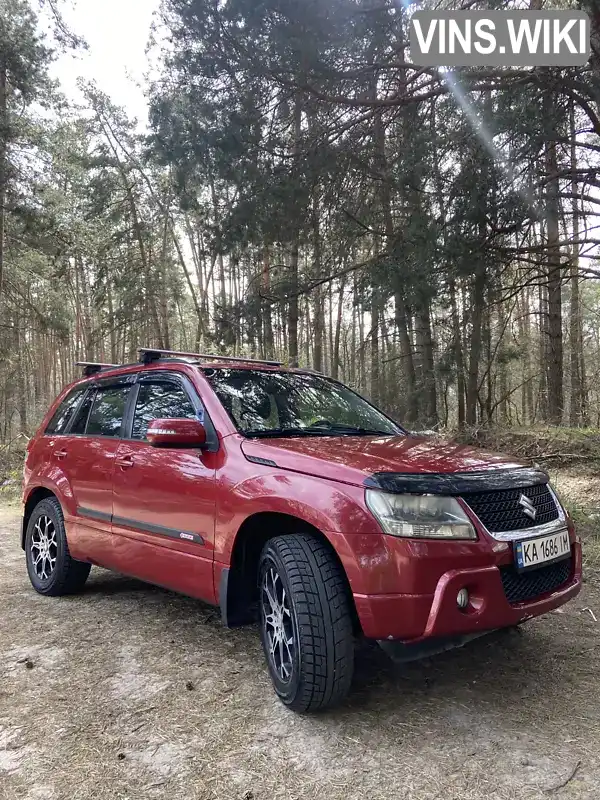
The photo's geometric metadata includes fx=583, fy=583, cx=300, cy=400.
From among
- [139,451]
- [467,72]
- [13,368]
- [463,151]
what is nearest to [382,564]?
[139,451]

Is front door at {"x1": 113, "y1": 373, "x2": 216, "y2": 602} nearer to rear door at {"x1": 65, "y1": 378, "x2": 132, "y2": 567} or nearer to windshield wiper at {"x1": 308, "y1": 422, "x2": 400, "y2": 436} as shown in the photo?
rear door at {"x1": 65, "y1": 378, "x2": 132, "y2": 567}

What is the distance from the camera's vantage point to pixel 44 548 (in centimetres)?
473

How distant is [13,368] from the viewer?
80.9 feet

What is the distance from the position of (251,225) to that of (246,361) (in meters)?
4.45

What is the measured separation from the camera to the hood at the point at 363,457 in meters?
2.68

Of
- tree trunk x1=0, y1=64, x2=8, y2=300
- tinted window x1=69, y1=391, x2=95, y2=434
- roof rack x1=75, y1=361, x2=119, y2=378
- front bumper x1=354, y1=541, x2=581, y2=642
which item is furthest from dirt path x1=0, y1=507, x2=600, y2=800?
tree trunk x1=0, y1=64, x2=8, y2=300

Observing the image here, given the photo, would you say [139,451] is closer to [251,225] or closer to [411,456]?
[411,456]

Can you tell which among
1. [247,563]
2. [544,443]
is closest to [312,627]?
[247,563]

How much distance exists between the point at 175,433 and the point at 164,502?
567mm

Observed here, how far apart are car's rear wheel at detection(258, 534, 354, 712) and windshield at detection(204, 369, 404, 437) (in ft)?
2.79

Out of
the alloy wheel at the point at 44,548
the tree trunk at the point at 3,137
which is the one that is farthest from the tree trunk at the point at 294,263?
the tree trunk at the point at 3,137

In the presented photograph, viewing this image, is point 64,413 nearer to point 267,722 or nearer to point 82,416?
point 82,416

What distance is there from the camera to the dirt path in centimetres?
220

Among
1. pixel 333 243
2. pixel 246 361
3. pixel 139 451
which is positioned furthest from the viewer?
pixel 333 243
